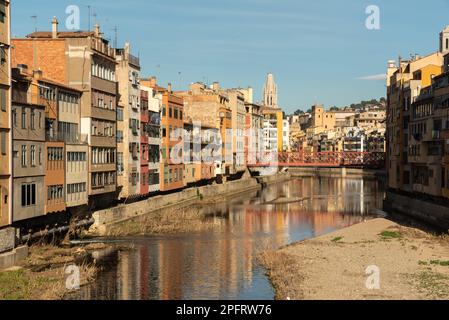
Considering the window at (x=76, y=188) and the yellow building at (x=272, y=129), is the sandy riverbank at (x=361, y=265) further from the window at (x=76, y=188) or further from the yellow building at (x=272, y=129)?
the yellow building at (x=272, y=129)

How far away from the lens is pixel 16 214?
4094 centimetres

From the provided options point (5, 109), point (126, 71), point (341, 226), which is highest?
point (126, 71)

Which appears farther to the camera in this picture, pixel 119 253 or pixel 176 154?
pixel 176 154

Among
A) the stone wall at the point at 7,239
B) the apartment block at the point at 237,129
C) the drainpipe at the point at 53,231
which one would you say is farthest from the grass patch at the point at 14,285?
the apartment block at the point at 237,129

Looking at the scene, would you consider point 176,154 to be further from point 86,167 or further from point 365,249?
point 365,249

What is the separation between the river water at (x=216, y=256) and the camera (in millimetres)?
35125

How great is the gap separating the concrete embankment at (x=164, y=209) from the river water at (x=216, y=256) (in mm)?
3144

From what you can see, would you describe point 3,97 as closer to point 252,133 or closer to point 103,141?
point 103,141

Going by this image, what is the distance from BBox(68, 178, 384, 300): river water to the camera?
35125 mm

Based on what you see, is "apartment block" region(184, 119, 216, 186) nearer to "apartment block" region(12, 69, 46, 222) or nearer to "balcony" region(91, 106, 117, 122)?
"balcony" region(91, 106, 117, 122)

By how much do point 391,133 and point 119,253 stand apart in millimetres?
51751

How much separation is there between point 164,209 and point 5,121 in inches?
1376
